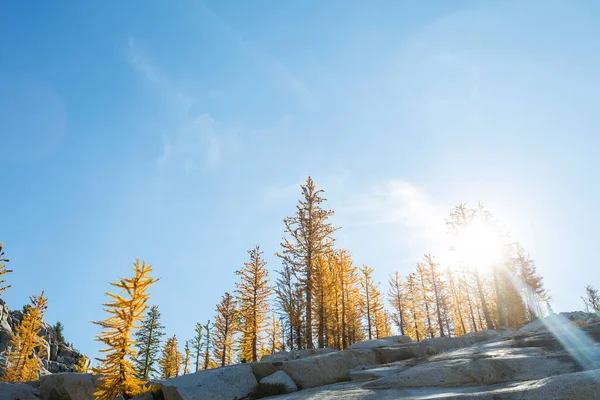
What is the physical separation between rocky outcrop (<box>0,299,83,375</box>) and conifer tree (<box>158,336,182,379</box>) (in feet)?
46.6

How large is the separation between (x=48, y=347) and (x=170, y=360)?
1846 centimetres

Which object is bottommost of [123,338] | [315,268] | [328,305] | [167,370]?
[167,370]

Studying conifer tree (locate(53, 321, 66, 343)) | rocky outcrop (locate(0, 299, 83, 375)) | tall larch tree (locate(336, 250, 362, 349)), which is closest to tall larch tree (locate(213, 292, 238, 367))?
tall larch tree (locate(336, 250, 362, 349))

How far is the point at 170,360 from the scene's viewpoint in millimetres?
50812

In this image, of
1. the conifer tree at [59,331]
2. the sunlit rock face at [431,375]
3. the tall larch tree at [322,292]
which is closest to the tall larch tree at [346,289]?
the tall larch tree at [322,292]

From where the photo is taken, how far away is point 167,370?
5066cm

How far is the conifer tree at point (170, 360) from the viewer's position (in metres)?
49.8

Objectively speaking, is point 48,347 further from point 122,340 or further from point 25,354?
point 122,340

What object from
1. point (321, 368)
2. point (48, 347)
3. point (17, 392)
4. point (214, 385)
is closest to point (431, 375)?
point (321, 368)

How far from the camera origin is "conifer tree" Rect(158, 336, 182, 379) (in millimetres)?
49844

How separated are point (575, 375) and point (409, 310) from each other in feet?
116

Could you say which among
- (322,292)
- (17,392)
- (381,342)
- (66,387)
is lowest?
(17,392)

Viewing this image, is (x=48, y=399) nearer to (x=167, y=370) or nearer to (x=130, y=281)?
(x=130, y=281)

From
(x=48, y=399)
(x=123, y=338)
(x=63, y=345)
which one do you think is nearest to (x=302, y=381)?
(x=123, y=338)
